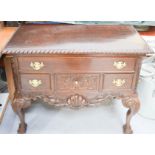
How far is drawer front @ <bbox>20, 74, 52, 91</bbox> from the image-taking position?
116 cm

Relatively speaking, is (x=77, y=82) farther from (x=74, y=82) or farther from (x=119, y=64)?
(x=119, y=64)

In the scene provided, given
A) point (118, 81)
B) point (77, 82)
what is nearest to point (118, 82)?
point (118, 81)

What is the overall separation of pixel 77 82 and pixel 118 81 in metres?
0.24

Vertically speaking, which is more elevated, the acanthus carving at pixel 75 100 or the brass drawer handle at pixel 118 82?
the brass drawer handle at pixel 118 82

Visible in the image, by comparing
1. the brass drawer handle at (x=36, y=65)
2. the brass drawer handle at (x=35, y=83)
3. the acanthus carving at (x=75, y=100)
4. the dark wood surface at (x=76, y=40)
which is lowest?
the acanthus carving at (x=75, y=100)

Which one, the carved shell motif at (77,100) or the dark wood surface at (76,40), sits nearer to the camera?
the dark wood surface at (76,40)

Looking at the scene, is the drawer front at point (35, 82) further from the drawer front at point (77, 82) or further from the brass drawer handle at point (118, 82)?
the brass drawer handle at point (118, 82)

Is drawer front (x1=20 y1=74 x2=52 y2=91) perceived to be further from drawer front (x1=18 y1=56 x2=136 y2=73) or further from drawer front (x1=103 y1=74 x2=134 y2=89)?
drawer front (x1=103 y1=74 x2=134 y2=89)

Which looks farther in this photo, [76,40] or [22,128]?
[22,128]

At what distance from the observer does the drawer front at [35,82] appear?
3.79 feet

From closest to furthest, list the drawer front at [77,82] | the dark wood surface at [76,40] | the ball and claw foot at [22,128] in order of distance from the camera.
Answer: the dark wood surface at [76,40] → the drawer front at [77,82] → the ball and claw foot at [22,128]

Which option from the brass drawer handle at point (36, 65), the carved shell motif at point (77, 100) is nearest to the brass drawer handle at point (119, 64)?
the carved shell motif at point (77, 100)

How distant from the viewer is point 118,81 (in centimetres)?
118

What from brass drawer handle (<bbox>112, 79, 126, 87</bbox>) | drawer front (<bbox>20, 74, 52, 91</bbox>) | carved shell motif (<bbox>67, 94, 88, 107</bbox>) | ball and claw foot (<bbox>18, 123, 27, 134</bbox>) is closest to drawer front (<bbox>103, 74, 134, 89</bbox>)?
brass drawer handle (<bbox>112, 79, 126, 87</bbox>)
